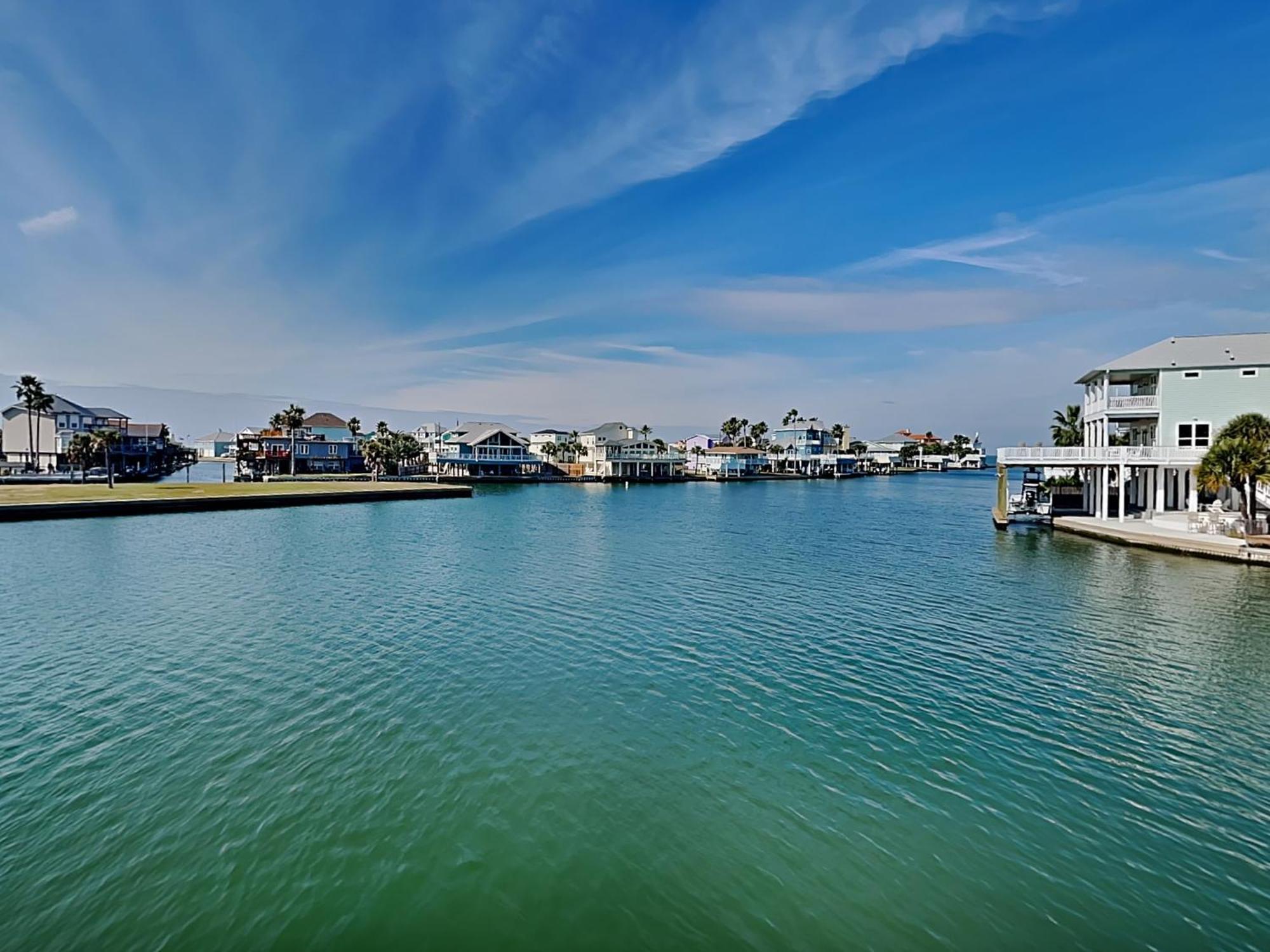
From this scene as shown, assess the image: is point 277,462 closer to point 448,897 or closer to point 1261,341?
point 448,897

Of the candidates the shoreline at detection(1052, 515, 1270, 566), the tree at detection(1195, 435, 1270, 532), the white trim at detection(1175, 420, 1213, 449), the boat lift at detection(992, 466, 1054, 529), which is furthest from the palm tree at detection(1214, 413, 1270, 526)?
the boat lift at detection(992, 466, 1054, 529)

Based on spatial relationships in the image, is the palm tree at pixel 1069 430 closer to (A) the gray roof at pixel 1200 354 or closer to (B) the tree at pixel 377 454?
(A) the gray roof at pixel 1200 354

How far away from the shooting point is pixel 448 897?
691 cm

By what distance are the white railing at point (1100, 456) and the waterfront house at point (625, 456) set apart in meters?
77.9

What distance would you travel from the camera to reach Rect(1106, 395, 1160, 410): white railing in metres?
37.5

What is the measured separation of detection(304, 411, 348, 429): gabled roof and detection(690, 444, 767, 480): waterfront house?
219ft

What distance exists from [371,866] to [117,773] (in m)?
5.23

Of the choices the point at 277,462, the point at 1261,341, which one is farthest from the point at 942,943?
the point at 277,462

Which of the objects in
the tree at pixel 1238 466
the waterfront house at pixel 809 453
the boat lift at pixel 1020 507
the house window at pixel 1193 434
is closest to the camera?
the tree at pixel 1238 466

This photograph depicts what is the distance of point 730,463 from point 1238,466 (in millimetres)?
97068

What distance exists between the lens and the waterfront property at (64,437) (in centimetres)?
7956

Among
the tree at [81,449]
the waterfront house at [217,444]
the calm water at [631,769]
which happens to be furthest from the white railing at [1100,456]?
the waterfront house at [217,444]

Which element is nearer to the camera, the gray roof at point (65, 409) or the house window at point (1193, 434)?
the house window at point (1193, 434)

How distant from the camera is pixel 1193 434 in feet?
120
